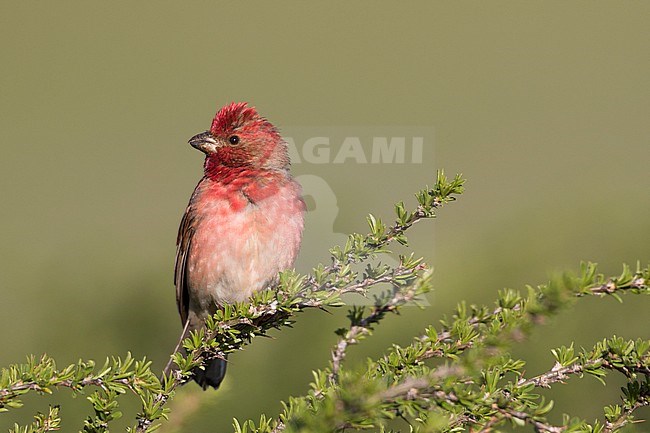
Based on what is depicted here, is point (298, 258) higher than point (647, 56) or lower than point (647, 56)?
lower

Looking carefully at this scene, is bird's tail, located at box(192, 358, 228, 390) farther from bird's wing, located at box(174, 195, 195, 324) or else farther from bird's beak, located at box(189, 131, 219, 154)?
bird's beak, located at box(189, 131, 219, 154)

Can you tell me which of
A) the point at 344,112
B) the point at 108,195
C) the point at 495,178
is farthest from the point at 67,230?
the point at 495,178

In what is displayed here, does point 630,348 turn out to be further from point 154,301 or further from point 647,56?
point 647,56

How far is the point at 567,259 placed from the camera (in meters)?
3.39

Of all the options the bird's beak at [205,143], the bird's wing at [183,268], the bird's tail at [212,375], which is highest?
the bird's beak at [205,143]

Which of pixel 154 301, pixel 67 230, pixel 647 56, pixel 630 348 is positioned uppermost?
pixel 647 56

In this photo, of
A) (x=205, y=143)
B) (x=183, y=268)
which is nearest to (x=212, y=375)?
(x=183, y=268)

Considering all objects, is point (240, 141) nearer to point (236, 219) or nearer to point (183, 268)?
point (236, 219)

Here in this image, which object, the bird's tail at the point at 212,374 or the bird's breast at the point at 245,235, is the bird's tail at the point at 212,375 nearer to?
the bird's tail at the point at 212,374

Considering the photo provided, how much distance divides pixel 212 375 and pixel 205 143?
2.71 ft

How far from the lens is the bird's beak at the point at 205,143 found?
316 centimetres

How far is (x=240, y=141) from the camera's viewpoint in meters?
3.24

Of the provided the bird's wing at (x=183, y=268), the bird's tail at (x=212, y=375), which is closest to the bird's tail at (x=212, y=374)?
the bird's tail at (x=212, y=375)

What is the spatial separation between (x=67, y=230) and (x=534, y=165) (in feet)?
15.4
